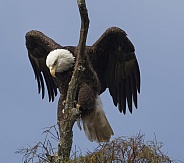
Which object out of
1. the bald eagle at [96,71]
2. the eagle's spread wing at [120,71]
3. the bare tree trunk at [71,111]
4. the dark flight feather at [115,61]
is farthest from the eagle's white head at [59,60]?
the bare tree trunk at [71,111]

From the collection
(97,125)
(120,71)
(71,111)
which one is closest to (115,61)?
(120,71)

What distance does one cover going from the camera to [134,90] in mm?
8234

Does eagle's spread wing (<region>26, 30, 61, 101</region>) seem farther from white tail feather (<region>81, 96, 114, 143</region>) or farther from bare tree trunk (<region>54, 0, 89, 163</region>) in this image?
bare tree trunk (<region>54, 0, 89, 163</region>)

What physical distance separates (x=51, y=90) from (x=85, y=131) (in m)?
1.63

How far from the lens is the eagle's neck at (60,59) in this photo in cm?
720

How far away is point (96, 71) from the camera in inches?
319

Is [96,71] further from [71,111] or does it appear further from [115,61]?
[71,111]

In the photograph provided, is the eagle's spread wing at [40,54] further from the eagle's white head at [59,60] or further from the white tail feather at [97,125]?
the white tail feather at [97,125]

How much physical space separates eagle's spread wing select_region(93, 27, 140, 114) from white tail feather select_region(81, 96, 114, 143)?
641 millimetres

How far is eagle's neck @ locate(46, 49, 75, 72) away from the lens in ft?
23.6

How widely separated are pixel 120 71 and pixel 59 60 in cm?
135

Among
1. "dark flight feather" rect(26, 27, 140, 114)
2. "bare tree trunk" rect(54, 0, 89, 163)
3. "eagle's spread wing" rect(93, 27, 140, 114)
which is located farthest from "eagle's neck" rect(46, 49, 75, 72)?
"bare tree trunk" rect(54, 0, 89, 163)

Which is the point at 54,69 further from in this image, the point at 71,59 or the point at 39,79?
the point at 39,79

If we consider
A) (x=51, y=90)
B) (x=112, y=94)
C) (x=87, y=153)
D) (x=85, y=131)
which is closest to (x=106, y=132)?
(x=85, y=131)
